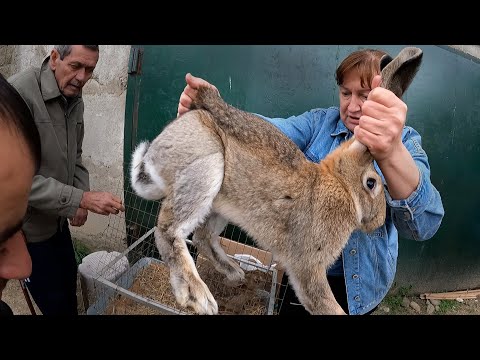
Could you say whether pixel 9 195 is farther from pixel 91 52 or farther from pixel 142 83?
pixel 142 83

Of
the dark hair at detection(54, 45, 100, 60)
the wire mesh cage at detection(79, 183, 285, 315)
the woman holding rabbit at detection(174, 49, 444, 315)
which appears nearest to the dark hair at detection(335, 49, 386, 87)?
the woman holding rabbit at detection(174, 49, 444, 315)

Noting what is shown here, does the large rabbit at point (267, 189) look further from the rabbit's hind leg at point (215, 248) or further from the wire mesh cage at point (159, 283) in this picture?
the wire mesh cage at point (159, 283)

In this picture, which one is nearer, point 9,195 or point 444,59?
point 9,195

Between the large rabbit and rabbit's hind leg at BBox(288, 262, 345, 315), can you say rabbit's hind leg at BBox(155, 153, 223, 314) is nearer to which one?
the large rabbit

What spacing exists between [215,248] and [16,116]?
158 centimetres

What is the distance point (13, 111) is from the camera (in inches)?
22.0

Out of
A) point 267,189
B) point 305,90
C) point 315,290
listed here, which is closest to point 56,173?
point 267,189

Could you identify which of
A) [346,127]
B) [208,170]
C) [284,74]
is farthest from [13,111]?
[284,74]

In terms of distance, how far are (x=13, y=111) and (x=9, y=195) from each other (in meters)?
0.13

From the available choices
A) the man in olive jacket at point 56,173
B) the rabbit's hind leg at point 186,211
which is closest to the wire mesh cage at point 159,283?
the rabbit's hind leg at point 186,211

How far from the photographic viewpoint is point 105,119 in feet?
11.8

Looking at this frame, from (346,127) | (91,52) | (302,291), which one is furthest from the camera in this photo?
(91,52)

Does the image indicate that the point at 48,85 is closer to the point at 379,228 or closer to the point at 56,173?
the point at 56,173

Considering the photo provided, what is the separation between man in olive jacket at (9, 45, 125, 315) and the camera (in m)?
2.08
